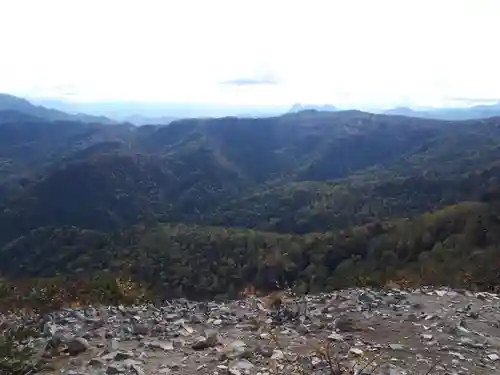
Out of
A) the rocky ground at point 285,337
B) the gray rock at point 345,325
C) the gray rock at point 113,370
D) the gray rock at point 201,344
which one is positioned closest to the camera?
the gray rock at point 113,370

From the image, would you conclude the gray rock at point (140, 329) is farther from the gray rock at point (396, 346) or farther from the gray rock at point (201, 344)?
the gray rock at point (396, 346)

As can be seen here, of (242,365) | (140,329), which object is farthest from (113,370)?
(140,329)

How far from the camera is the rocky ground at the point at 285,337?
21.4ft

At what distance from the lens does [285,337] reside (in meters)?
7.77

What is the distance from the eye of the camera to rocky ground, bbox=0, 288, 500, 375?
21.4 feet

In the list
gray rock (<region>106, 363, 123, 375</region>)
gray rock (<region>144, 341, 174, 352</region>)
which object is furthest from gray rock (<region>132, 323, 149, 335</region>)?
gray rock (<region>106, 363, 123, 375</region>)

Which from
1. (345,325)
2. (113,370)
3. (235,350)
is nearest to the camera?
(113,370)

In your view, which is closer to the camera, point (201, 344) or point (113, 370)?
point (113, 370)

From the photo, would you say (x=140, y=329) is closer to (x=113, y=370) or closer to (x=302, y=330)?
(x=113, y=370)

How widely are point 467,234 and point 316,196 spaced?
97.8m

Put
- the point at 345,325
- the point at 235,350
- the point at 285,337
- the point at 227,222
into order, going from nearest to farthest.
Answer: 1. the point at 235,350
2. the point at 285,337
3. the point at 345,325
4. the point at 227,222

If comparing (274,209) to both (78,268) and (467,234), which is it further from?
(467,234)

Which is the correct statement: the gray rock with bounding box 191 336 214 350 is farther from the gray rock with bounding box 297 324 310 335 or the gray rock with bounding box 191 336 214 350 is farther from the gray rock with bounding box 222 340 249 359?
the gray rock with bounding box 297 324 310 335

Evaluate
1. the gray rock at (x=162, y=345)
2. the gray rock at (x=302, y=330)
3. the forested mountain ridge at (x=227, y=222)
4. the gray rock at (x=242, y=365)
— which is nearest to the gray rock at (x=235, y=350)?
the gray rock at (x=242, y=365)
